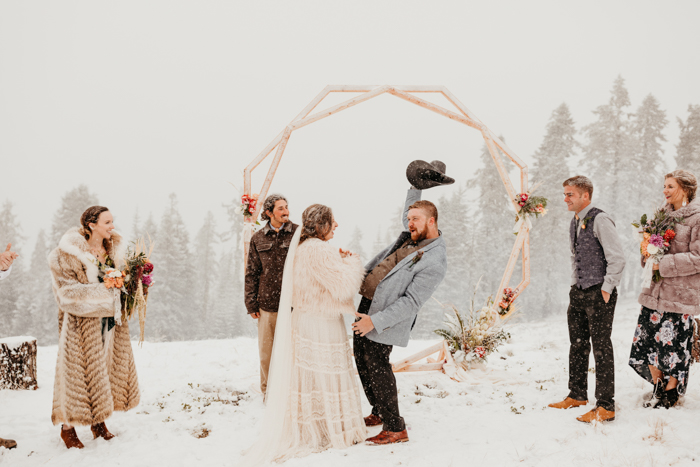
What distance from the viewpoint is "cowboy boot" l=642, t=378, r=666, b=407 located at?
445 cm

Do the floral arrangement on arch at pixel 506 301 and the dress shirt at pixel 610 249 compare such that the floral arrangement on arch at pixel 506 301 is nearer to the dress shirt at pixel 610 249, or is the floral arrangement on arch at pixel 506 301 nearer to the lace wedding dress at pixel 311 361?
the dress shirt at pixel 610 249

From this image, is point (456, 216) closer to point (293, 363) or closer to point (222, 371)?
point (222, 371)

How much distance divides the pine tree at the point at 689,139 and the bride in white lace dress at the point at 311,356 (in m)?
19.1

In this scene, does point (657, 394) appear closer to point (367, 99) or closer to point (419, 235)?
point (419, 235)

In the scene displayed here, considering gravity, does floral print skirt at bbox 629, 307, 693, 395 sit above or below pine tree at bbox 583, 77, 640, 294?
below

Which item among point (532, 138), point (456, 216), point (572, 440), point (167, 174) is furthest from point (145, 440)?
point (532, 138)

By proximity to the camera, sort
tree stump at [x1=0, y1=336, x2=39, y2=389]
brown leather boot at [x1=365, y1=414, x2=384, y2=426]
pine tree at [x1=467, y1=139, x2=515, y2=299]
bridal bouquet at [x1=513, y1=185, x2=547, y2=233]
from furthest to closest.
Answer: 1. pine tree at [x1=467, y1=139, x2=515, y2=299]
2. bridal bouquet at [x1=513, y1=185, x2=547, y2=233]
3. tree stump at [x1=0, y1=336, x2=39, y2=389]
4. brown leather boot at [x1=365, y1=414, x2=384, y2=426]

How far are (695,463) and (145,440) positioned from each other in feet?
15.0

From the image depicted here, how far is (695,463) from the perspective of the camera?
3.38m

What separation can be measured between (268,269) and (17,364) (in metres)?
3.57

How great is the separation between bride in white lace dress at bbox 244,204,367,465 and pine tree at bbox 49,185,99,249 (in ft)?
56.8

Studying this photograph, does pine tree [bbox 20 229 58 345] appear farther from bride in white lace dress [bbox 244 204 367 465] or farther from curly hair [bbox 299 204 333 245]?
curly hair [bbox 299 204 333 245]

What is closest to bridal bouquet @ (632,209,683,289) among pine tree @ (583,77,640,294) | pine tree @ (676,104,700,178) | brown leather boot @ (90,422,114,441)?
brown leather boot @ (90,422,114,441)

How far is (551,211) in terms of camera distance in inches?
730
